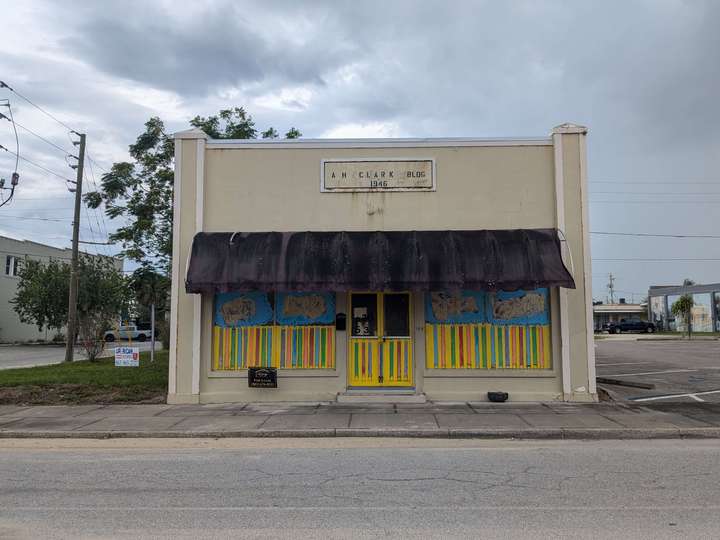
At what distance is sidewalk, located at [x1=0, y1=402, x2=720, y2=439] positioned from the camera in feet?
29.1

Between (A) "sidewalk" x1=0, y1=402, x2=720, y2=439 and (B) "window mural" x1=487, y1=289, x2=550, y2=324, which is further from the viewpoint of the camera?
(B) "window mural" x1=487, y1=289, x2=550, y2=324

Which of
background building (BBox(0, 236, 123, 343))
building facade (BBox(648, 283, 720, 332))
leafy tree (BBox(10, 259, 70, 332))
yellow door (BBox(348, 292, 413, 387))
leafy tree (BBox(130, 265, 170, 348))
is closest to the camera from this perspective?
yellow door (BBox(348, 292, 413, 387))

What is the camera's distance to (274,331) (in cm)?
1213

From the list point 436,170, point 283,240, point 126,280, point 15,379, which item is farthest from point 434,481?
point 126,280

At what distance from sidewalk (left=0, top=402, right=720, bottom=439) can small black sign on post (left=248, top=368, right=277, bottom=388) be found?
0.42 metres

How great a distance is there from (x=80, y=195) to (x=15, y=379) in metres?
10.6

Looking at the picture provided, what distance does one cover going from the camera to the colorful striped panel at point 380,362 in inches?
472

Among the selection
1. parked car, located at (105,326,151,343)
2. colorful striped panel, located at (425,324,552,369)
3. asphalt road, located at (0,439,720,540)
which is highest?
colorful striped panel, located at (425,324,552,369)

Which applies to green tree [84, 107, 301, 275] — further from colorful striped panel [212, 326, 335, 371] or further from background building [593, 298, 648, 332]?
background building [593, 298, 648, 332]

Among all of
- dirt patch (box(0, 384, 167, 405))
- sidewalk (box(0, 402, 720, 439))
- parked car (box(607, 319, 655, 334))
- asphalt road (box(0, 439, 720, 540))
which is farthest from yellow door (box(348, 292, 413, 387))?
parked car (box(607, 319, 655, 334))

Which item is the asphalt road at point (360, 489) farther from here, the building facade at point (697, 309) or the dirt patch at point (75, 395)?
the building facade at point (697, 309)

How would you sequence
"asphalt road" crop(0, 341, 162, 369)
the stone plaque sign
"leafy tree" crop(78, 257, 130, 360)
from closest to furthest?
the stone plaque sign → "asphalt road" crop(0, 341, 162, 369) → "leafy tree" crop(78, 257, 130, 360)

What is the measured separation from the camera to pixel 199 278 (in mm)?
11352

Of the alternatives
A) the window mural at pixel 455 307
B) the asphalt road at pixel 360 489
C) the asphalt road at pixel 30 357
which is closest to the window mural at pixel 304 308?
the window mural at pixel 455 307
